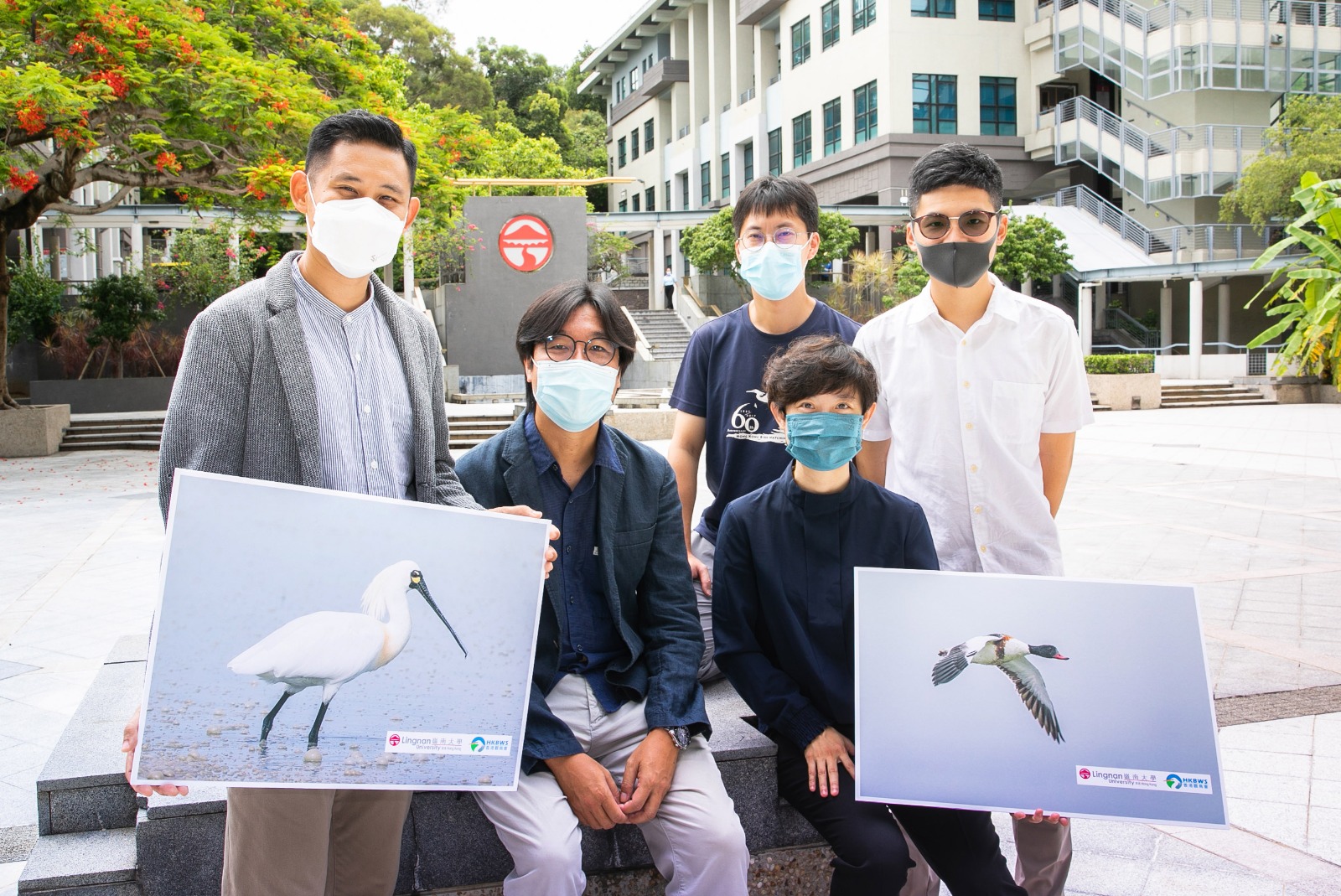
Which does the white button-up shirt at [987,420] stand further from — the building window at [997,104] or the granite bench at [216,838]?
the building window at [997,104]

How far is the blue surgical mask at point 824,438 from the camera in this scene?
8.82 feet

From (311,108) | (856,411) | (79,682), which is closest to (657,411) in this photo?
(311,108)

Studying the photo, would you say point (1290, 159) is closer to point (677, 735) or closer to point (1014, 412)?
point (1014, 412)

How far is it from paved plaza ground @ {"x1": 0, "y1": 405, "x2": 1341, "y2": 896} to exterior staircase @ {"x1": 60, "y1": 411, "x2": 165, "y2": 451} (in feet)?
4.19

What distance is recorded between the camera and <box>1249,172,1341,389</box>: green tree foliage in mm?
19156

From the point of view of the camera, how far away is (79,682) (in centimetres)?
510

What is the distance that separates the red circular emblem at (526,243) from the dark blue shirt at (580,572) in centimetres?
1814

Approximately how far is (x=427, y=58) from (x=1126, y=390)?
96.8 ft

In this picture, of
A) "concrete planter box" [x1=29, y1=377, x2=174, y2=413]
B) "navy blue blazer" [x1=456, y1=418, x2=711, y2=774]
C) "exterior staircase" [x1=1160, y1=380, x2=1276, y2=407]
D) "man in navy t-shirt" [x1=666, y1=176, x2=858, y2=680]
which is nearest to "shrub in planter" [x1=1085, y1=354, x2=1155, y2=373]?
"exterior staircase" [x1=1160, y1=380, x2=1276, y2=407]

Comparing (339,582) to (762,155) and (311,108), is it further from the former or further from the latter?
(762,155)

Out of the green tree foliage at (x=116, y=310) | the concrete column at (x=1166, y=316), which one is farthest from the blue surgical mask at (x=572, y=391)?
the concrete column at (x=1166, y=316)

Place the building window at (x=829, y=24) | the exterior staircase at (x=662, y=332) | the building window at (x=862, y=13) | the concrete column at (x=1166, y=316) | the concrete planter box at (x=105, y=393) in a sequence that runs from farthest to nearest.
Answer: the building window at (x=829, y=24), the building window at (x=862, y=13), the concrete column at (x=1166, y=316), the exterior staircase at (x=662, y=332), the concrete planter box at (x=105, y=393)

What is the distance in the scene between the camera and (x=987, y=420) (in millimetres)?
3029

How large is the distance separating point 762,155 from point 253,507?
133ft
